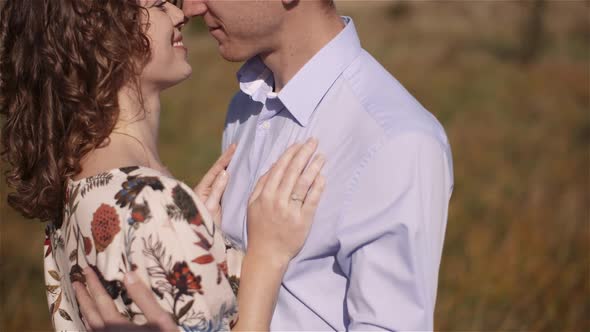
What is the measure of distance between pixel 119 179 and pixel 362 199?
690mm

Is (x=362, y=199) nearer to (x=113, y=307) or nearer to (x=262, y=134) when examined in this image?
(x=262, y=134)

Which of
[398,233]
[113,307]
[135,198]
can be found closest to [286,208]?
[398,233]

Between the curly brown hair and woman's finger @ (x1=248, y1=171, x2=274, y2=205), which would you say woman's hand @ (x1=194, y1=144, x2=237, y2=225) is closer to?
woman's finger @ (x1=248, y1=171, x2=274, y2=205)

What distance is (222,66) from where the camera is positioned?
13.4m

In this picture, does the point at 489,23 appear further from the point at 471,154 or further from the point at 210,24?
the point at 210,24

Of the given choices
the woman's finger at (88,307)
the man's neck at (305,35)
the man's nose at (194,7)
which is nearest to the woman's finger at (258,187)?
the man's neck at (305,35)

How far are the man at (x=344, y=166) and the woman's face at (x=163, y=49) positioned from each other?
157mm

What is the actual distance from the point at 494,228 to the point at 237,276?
5.16 metres

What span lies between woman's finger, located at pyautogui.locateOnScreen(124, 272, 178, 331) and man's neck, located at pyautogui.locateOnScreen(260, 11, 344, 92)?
948 mm

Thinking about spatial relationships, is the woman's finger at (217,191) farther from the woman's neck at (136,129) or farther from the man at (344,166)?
the woman's neck at (136,129)

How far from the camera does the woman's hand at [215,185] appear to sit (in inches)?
108

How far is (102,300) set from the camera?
2203 millimetres

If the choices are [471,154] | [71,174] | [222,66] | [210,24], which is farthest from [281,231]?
[222,66]

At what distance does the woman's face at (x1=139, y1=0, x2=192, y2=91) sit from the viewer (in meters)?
2.48
